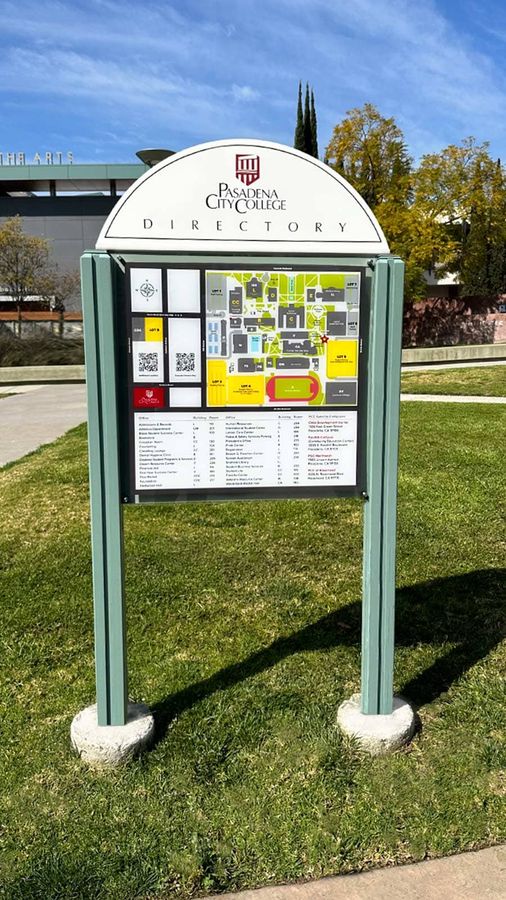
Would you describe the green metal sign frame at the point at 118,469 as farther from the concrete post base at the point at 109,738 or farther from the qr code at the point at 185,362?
the qr code at the point at 185,362

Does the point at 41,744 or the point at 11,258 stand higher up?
the point at 11,258

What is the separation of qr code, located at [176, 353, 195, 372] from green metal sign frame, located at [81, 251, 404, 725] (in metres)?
0.23

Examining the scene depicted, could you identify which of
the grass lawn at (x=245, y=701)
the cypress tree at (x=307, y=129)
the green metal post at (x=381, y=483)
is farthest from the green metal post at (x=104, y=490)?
the cypress tree at (x=307, y=129)

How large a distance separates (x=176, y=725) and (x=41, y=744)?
54 cm

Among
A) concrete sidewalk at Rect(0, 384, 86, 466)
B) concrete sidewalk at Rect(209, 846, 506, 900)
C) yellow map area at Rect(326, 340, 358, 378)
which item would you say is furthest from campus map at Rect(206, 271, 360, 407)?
concrete sidewalk at Rect(0, 384, 86, 466)

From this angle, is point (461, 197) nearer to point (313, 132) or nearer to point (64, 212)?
point (313, 132)

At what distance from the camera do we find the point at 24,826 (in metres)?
2.42

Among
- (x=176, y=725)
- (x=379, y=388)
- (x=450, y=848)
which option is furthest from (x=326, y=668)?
(x=379, y=388)

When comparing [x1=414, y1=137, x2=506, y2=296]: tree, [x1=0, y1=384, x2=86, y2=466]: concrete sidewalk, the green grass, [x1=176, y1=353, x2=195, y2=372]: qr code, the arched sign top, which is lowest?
[x1=0, y1=384, x2=86, y2=466]: concrete sidewalk

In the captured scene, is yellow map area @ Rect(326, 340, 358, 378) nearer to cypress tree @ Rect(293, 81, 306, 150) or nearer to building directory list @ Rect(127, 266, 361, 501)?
building directory list @ Rect(127, 266, 361, 501)

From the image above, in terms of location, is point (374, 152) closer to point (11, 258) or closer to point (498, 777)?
point (11, 258)

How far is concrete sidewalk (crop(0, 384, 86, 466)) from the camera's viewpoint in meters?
9.26

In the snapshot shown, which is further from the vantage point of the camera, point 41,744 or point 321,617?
point 321,617

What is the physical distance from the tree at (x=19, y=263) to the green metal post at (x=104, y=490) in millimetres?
28784
